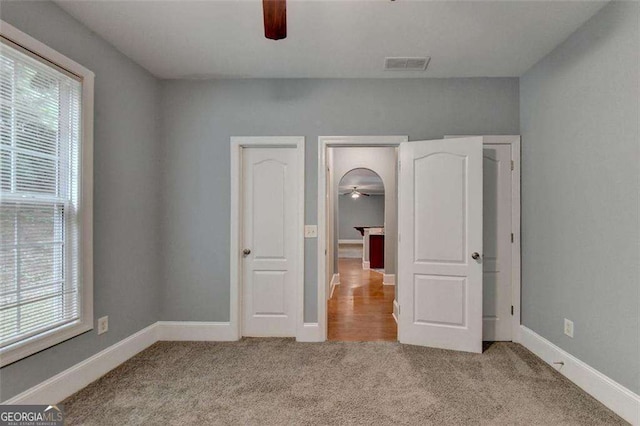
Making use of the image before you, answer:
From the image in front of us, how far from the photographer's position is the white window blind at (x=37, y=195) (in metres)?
1.77

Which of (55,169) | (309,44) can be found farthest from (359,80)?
(55,169)

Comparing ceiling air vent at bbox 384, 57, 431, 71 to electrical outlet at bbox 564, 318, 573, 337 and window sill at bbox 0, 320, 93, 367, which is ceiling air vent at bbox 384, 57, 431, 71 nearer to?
electrical outlet at bbox 564, 318, 573, 337

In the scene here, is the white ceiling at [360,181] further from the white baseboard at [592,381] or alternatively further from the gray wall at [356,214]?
the white baseboard at [592,381]

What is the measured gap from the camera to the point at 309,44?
8.45ft

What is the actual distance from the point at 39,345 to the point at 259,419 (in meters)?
1.47

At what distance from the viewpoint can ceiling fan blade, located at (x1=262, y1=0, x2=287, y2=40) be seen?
1.32m

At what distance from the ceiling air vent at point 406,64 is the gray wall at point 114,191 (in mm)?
2382

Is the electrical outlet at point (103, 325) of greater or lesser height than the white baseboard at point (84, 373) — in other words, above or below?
above

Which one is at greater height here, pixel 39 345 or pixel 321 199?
pixel 321 199

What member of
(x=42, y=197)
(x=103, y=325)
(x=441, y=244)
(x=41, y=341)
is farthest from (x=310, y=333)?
(x=42, y=197)

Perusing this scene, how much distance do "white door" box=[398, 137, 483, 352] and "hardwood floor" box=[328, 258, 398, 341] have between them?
0.43 meters

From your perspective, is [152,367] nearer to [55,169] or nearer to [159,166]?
[55,169]

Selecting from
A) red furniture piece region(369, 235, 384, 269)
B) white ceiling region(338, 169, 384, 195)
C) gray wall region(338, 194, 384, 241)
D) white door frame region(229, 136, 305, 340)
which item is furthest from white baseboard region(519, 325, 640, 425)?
gray wall region(338, 194, 384, 241)

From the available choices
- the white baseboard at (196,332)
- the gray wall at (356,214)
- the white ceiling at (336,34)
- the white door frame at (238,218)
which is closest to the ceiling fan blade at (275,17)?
the white ceiling at (336,34)
